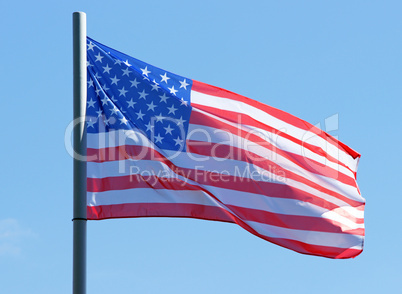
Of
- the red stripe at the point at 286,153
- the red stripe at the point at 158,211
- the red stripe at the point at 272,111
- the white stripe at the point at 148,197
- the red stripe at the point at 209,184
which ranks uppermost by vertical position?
the red stripe at the point at 272,111

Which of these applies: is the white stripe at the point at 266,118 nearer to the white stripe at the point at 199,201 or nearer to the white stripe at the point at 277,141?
the white stripe at the point at 277,141

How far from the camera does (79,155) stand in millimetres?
9344

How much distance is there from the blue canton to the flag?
2 centimetres

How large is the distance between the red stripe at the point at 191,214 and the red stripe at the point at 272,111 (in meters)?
2.16

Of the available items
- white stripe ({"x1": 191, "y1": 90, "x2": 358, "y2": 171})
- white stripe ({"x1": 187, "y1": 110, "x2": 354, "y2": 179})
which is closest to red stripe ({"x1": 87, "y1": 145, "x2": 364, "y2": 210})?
white stripe ({"x1": 187, "y1": 110, "x2": 354, "y2": 179})

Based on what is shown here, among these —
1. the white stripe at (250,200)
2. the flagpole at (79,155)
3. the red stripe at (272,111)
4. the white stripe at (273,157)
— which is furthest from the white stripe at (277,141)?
the flagpole at (79,155)

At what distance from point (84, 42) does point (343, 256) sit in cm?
554

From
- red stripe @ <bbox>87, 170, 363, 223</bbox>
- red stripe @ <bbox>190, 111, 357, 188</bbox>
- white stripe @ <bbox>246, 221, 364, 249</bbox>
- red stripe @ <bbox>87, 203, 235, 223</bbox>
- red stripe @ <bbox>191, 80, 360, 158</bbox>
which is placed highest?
red stripe @ <bbox>191, 80, 360, 158</bbox>

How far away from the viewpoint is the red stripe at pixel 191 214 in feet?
34.8

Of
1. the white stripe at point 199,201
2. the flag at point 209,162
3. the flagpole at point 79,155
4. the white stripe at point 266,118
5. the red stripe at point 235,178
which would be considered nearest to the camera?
the flagpole at point 79,155

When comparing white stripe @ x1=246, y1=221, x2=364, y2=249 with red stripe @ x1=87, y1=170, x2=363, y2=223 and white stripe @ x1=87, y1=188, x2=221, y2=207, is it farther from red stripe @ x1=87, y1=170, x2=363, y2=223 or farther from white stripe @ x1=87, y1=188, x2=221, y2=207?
white stripe @ x1=87, y1=188, x2=221, y2=207

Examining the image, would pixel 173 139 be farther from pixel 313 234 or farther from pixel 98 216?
pixel 313 234

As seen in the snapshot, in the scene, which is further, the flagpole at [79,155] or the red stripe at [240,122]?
the red stripe at [240,122]

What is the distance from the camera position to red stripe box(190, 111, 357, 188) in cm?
1209
